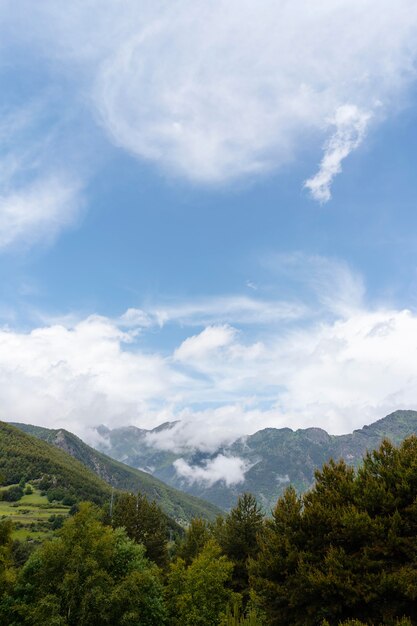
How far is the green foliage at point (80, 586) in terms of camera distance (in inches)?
1134

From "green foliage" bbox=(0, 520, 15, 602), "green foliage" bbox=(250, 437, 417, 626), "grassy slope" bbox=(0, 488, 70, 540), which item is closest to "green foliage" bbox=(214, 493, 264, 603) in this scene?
"green foliage" bbox=(250, 437, 417, 626)

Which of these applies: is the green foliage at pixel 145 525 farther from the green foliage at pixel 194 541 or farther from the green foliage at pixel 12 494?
the green foliage at pixel 12 494

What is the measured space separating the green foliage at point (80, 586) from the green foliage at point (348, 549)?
385 inches

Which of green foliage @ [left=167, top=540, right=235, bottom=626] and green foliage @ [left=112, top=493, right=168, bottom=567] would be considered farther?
green foliage @ [left=112, top=493, right=168, bottom=567]

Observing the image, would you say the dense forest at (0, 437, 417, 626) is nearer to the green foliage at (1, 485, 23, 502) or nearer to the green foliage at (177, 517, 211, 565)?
the green foliage at (177, 517, 211, 565)

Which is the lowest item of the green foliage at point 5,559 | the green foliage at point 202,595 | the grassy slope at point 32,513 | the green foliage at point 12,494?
the grassy slope at point 32,513

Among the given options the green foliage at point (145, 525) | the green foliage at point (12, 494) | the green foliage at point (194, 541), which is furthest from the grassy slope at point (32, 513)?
the green foliage at point (194, 541)

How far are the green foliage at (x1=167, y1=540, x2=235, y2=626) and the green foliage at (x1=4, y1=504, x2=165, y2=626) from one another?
281cm

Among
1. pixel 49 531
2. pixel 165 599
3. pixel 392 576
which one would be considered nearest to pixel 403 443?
pixel 392 576

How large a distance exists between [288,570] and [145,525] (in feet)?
120

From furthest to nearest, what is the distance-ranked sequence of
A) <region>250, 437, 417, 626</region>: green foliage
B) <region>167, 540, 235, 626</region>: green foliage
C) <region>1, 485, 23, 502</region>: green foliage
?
<region>1, 485, 23, 502</region>: green foliage → <region>167, 540, 235, 626</region>: green foliage → <region>250, 437, 417, 626</region>: green foliage

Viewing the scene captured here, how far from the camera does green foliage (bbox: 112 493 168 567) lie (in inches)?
2354

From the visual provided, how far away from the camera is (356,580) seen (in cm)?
2567

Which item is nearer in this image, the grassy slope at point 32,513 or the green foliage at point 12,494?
the grassy slope at point 32,513
